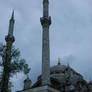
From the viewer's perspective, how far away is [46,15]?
19.9 meters

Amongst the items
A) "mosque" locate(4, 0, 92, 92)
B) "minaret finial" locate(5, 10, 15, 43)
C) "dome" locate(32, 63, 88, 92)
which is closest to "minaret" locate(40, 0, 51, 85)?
"mosque" locate(4, 0, 92, 92)

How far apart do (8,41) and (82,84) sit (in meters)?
10.1

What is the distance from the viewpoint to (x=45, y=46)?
17672 millimetres

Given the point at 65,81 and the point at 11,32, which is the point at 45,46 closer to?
the point at 65,81

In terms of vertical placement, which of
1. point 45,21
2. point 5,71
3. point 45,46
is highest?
point 45,21

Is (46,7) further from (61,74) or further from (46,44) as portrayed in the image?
(61,74)

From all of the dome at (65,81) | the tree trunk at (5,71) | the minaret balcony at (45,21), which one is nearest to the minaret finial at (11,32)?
the minaret balcony at (45,21)

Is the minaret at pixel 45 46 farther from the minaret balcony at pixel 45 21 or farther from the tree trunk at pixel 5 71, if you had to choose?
the tree trunk at pixel 5 71

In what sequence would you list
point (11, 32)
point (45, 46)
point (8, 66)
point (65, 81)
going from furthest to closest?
1. point (11, 32)
2. point (65, 81)
3. point (45, 46)
4. point (8, 66)

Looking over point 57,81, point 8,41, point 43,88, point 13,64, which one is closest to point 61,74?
point 57,81

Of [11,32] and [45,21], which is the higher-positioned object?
[11,32]

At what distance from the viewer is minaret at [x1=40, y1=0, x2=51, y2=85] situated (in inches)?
640

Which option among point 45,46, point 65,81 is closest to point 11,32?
point 45,46

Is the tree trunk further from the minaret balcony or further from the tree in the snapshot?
the minaret balcony
